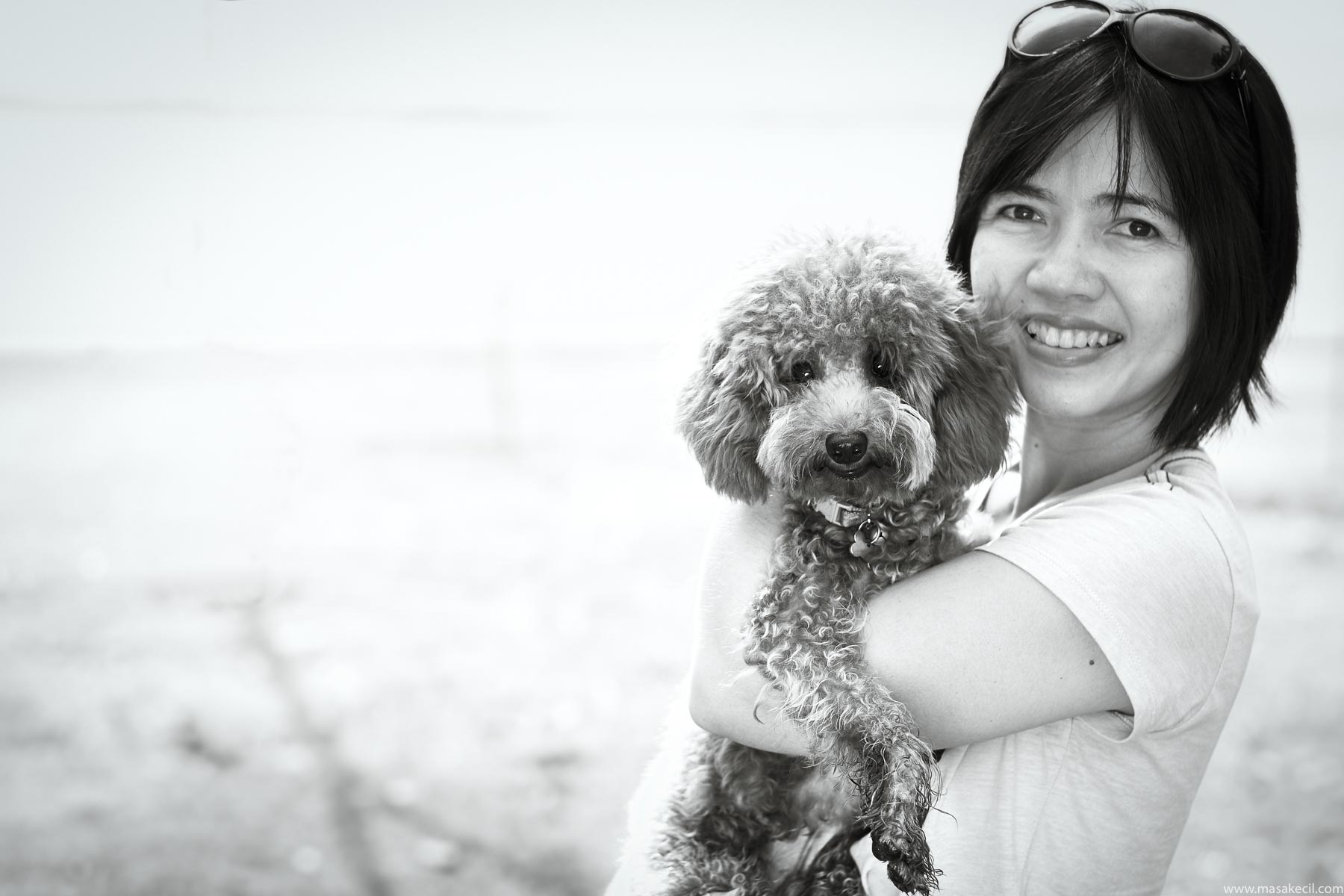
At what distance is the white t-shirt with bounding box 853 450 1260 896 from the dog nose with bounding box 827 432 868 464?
0.24 m

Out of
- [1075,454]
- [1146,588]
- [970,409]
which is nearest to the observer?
[1146,588]

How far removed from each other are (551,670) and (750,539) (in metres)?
2.69

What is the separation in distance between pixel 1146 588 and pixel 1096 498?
6.5 inches

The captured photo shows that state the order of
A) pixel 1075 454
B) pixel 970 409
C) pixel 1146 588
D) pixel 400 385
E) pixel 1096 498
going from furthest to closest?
pixel 400 385
pixel 1075 454
pixel 970 409
pixel 1096 498
pixel 1146 588

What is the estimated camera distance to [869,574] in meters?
1.56

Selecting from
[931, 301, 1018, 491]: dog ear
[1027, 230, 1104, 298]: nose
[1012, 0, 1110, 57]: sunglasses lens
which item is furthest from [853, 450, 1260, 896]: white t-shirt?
[1012, 0, 1110, 57]: sunglasses lens

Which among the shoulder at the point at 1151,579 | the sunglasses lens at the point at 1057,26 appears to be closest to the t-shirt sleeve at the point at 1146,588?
the shoulder at the point at 1151,579

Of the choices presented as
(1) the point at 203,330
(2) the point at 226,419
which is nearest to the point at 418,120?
(1) the point at 203,330

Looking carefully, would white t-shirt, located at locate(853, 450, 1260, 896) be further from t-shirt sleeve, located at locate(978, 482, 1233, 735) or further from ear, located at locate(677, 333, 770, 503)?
ear, located at locate(677, 333, 770, 503)

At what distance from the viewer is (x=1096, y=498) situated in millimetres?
1397

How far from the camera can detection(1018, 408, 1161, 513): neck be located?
1613 millimetres

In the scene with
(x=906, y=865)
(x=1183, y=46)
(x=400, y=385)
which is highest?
(x=1183, y=46)

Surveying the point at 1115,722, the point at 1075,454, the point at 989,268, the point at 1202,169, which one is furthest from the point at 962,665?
the point at 1202,169

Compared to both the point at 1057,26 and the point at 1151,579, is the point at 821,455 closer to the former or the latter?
the point at 1151,579
